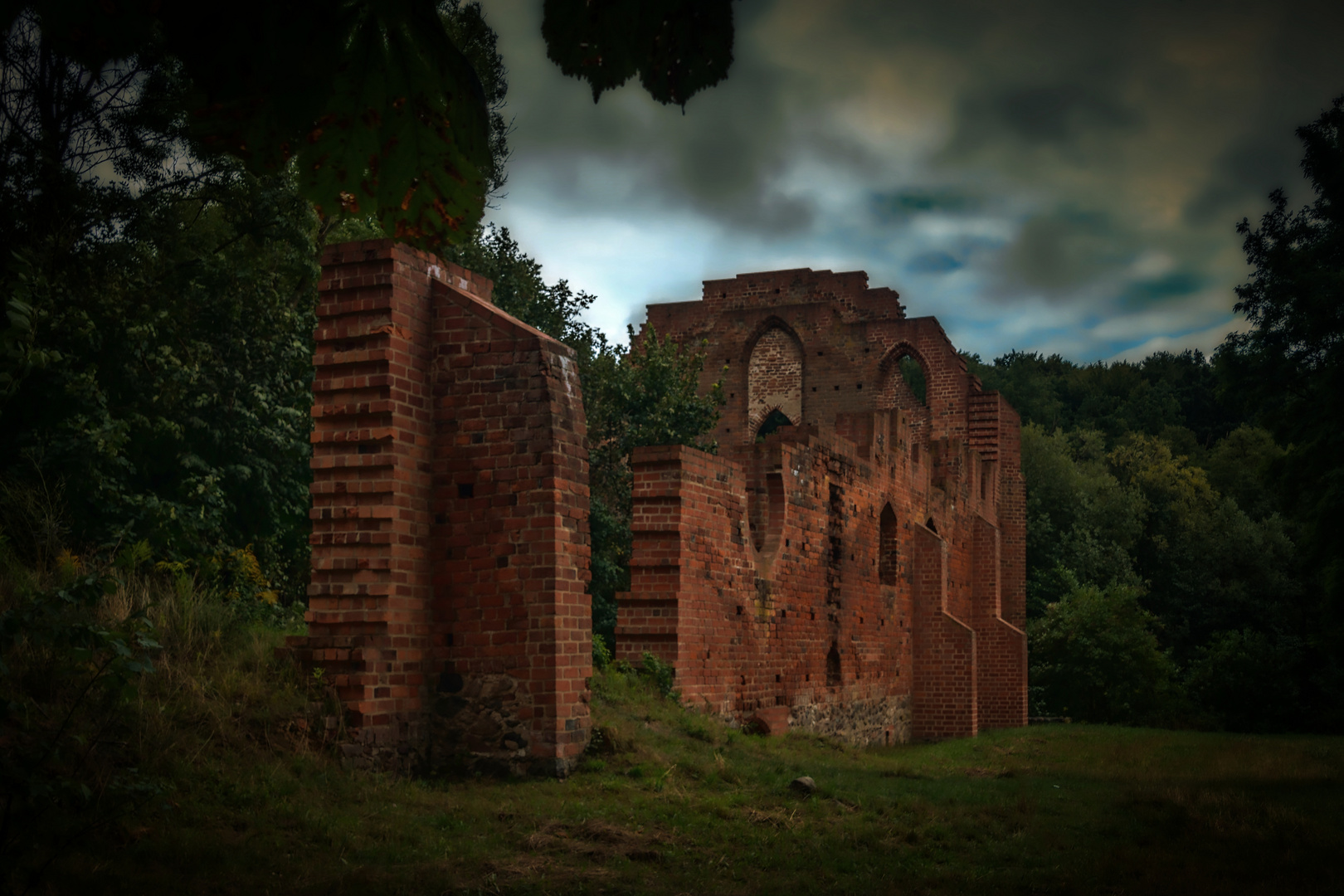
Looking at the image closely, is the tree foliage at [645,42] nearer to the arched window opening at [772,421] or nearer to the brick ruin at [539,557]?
the brick ruin at [539,557]

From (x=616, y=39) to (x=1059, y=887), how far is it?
5.65 m

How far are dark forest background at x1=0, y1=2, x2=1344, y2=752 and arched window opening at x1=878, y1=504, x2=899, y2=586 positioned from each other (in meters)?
3.55

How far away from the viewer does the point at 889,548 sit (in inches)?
760

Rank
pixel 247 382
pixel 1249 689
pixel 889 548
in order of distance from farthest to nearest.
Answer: pixel 1249 689 < pixel 889 548 < pixel 247 382

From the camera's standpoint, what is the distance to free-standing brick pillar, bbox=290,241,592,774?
293 inches

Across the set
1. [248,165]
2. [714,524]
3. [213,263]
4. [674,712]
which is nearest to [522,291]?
[213,263]

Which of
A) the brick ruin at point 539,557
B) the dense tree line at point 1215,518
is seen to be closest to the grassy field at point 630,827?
the brick ruin at point 539,557

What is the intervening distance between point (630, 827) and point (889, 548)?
13339mm

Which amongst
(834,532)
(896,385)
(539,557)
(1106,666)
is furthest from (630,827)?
(896,385)

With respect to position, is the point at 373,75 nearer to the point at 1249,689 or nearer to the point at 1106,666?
the point at 1106,666

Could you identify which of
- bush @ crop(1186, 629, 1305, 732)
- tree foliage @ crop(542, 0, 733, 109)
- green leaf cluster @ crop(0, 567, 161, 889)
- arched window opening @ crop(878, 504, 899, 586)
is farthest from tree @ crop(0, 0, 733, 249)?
bush @ crop(1186, 629, 1305, 732)

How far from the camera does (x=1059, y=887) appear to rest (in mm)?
6316

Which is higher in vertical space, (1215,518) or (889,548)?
(1215,518)

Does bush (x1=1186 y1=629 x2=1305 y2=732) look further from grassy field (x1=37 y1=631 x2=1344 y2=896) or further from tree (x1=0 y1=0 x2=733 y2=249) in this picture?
tree (x1=0 y1=0 x2=733 y2=249)
